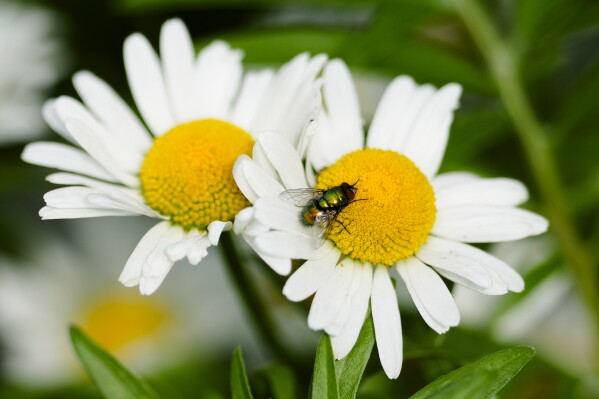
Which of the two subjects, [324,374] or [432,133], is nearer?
[324,374]

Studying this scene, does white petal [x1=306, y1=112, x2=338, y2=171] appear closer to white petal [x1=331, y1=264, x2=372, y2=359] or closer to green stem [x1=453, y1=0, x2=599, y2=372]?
white petal [x1=331, y1=264, x2=372, y2=359]

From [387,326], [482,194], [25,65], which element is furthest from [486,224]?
[25,65]

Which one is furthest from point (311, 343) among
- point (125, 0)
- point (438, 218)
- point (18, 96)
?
point (18, 96)

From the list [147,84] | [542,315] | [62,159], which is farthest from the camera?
[542,315]

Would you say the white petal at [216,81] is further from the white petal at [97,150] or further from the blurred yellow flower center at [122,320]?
the blurred yellow flower center at [122,320]

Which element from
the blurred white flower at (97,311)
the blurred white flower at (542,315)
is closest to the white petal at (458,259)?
the blurred white flower at (542,315)

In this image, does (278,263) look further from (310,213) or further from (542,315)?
(542,315)

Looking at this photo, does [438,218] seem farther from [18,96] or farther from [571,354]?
[18,96]
